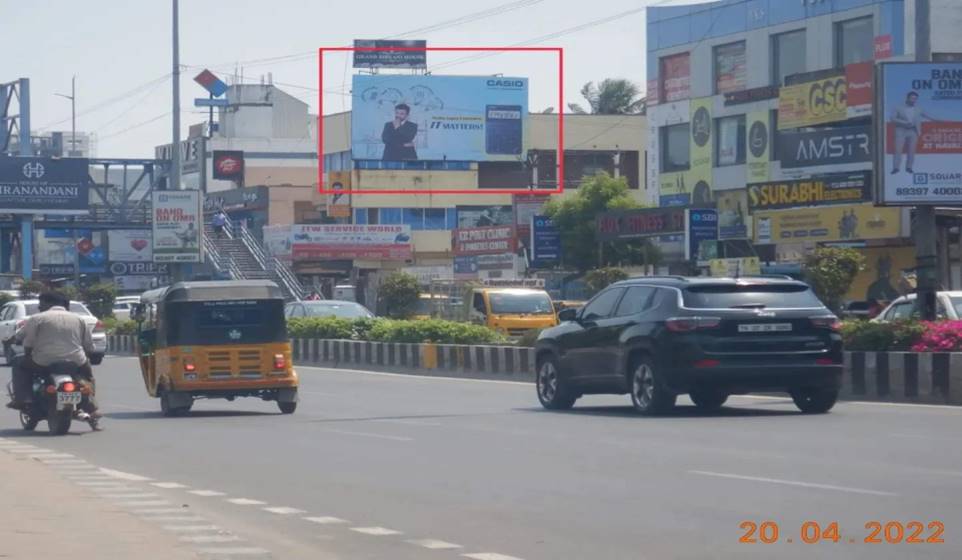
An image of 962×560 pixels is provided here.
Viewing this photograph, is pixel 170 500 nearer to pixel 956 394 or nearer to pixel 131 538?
pixel 131 538

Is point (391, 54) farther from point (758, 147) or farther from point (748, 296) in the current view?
point (748, 296)

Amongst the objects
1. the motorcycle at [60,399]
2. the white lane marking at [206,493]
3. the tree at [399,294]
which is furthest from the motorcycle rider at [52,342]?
the tree at [399,294]

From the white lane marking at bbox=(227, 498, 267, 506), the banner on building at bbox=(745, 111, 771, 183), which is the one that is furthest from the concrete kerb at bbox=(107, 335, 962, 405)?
the banner on building at bbox=(745, 111, 771, 183)

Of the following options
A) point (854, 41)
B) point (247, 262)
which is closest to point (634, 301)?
point (854, 41)

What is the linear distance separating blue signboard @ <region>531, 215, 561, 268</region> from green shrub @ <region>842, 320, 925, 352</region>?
40430 mm

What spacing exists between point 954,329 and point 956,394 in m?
1.03

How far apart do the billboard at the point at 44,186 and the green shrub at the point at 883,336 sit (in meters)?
60.9

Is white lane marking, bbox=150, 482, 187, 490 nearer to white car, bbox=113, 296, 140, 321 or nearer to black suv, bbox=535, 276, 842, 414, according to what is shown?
black suv, bbox=535, 276, 842, 414

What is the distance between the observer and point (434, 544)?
9984 millimetres

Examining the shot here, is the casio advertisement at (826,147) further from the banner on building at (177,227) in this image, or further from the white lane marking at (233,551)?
the white lane marking at (233,551)

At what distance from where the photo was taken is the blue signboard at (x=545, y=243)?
64.1 metres

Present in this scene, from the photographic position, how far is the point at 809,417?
62.6ft

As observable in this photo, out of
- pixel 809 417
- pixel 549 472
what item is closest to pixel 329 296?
pixel 809 417

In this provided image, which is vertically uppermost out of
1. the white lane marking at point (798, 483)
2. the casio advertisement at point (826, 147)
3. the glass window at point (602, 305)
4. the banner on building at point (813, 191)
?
the casio advertisement at point (826, 147)
